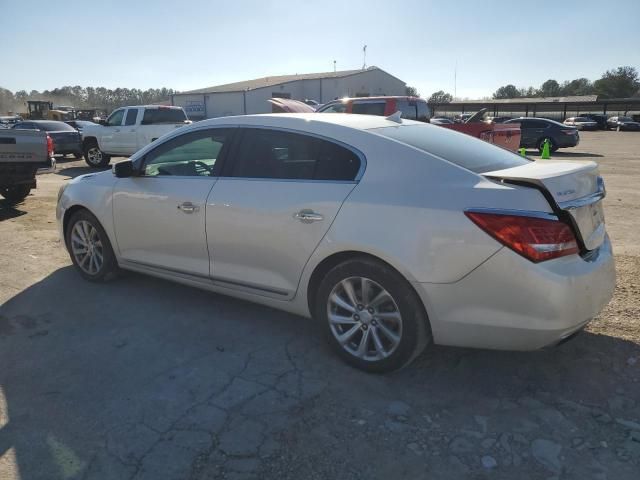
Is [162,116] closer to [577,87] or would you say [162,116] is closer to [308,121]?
[308,121]

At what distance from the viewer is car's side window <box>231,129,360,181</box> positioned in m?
3.36

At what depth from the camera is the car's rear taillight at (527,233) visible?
8.82 ft

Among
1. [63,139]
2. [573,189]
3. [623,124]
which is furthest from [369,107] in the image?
[623,124]

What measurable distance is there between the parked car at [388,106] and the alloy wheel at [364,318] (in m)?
9.48

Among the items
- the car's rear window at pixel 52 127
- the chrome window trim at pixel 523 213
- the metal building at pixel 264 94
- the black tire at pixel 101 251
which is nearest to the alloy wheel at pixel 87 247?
the black tire at pixel 101 251

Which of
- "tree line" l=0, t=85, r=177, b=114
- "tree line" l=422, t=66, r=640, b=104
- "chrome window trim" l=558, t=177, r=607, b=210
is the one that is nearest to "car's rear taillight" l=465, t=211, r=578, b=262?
"chrome window trim" l=558, t=177, r=607, b=210

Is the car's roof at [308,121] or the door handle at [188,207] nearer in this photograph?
the car's roof at [308,121]

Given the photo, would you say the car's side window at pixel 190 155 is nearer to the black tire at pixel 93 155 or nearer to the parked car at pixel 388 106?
the parked car at pixel 388 106

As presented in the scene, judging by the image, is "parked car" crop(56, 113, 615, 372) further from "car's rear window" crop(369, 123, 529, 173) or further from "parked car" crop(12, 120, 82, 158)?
"parked car" crop(12, 120, 82, 158)

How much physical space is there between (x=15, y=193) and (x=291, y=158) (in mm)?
7604

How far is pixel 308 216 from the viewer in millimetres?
3346

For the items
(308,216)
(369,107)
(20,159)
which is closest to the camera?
(308,216)

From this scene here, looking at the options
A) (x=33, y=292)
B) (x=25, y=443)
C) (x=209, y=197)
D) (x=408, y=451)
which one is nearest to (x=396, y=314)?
(x=408, y=451)

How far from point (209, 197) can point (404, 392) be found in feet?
6.59
